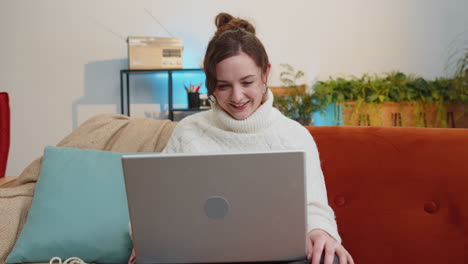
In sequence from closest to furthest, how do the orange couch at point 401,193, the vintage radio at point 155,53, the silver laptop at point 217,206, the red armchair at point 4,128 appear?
the silver laptop at point 217,206 → the orange couch at point 401,193 → the red armchair at point 4,128 → the vintage radio at point 155,53

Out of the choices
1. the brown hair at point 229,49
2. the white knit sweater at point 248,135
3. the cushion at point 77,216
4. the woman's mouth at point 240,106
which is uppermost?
the brown hair at point 229,49

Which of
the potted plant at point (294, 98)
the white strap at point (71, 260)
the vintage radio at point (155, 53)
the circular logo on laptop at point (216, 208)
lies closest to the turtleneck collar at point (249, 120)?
the circular logo on laptop at point (216, 208)

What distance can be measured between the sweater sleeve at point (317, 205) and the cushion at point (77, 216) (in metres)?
0.63

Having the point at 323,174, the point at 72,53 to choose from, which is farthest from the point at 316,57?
the point at 323,174

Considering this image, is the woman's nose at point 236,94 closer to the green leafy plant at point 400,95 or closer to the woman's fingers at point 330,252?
the woman's fingers at point 330,252

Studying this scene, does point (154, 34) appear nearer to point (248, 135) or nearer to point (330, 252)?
point (248, 135)

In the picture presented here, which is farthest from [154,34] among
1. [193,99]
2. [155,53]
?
[193,99]

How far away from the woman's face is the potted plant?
7.00 ft

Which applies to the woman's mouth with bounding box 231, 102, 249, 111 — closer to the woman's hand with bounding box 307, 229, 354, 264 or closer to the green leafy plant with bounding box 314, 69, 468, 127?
the woman's hand with bounding box 307, 229, 354, 264

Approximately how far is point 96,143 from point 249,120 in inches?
28.1

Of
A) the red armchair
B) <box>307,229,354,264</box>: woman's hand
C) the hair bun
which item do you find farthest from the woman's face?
the red armchair

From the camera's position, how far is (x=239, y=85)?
1189mm

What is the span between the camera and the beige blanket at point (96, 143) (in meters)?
1.43

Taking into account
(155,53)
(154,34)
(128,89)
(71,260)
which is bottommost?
(71,260)
